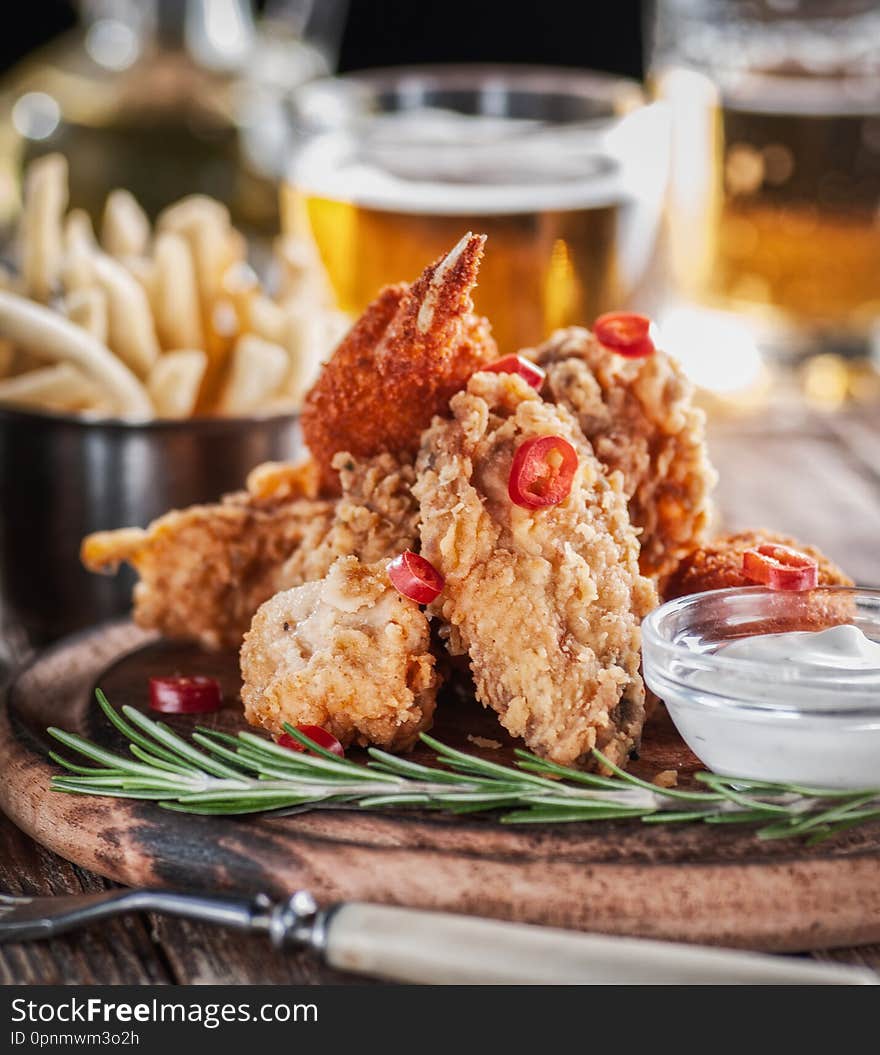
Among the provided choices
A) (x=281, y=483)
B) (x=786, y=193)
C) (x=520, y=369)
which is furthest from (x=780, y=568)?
(x=786, y=193)

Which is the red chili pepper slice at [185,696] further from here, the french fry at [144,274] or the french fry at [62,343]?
the french fry at [144,274]

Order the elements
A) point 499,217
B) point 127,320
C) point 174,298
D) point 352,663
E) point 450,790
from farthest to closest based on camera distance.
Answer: point 499,217
point 174,298
point 127,320
point 352,663
point 450,790

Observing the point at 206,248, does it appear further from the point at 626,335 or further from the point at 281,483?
the point at 626,335

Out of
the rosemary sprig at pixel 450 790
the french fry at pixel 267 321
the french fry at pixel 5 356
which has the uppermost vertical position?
the french fry at pixel 267 321

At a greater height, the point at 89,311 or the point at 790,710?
the point at 89,311

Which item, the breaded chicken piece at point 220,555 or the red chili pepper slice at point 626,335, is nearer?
the red chili pepper slice at point 626,335

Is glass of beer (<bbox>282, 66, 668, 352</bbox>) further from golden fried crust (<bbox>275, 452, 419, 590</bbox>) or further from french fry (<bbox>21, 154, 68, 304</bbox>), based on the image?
golden fried crust (<bbox>275, 452, 419, 590</bbox>)

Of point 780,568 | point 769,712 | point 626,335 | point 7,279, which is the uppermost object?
point 7,279

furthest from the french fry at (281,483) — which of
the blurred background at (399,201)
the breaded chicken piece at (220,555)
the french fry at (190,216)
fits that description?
the french fry at (190,216)
